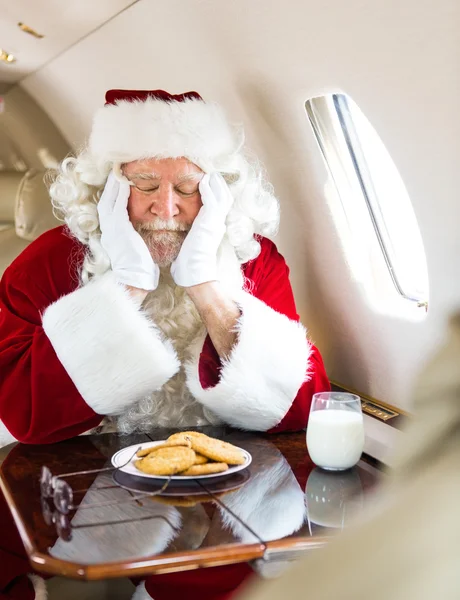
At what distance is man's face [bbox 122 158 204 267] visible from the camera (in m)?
2.01

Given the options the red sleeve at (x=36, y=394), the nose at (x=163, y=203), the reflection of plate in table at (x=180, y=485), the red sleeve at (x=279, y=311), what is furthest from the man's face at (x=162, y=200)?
the reflection of plate in table at (x=180, y=485)

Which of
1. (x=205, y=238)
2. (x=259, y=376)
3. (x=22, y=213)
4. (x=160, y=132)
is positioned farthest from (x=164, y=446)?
(x=22, y=213)

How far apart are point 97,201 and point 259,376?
0.67 m

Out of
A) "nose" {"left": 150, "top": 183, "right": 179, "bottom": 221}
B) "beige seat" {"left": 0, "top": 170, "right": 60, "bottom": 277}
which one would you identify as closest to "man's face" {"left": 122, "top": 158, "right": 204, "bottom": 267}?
"nose" {"left": 150, "top": 183, "right": 179, "bottom": 221}

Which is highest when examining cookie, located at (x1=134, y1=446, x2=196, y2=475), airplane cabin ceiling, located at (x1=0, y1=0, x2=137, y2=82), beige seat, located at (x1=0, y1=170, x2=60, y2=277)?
airplane cabin ceiling, located at (x1=0, y1=0, x2=137, y2=82)

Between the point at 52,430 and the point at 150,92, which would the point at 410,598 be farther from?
the point at 150,92

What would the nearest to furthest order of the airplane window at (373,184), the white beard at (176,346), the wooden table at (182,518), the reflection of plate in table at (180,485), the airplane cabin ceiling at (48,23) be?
1. the wooden table at (182,518)
2. the reflection of plate in table at (180,485)
3. the white beard at (176,346)
4. the airplane window at (373,184)
5. the airplane cabin ceiling at (48,23)

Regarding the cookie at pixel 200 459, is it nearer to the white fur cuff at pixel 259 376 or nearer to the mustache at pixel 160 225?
the white fur cuff at pixel 259 376

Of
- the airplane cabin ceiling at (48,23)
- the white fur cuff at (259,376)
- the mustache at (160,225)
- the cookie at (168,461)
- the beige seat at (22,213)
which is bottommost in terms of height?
the white fur cuff at (259,376)

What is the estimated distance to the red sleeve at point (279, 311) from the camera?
189 cm

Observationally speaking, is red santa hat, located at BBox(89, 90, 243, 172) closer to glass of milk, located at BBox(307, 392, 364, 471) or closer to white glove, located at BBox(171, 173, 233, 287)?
white glove, located at BBox(171, 173, 233, 287)

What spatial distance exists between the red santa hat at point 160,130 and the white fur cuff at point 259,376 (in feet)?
1.48

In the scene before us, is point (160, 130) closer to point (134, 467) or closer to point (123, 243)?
point (123, 243)

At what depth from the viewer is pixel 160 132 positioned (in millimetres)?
2012
